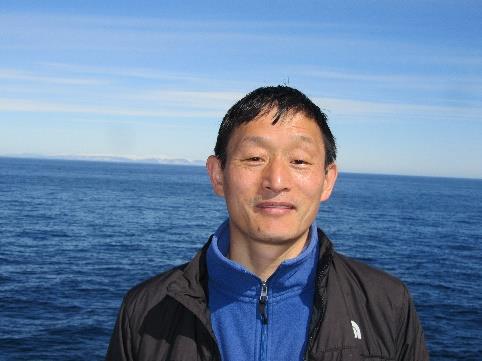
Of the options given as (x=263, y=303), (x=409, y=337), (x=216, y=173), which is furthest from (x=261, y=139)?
(x=409, y=337)

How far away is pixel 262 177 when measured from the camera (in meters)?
3.39

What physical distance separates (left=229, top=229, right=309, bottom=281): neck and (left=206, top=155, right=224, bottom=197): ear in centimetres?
41

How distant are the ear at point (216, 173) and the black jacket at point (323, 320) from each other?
1.95 ft

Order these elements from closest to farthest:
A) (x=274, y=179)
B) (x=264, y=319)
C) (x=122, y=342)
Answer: (x=274, y=179) < (x=264, y=319) < (x=122, y=342)

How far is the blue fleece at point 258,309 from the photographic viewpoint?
3.39m

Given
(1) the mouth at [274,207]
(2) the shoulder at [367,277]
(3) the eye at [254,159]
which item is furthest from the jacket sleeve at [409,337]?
(3) the eye at [254,159]

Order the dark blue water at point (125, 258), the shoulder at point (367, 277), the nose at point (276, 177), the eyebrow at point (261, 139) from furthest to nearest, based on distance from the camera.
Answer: the dark blue water at point (125, 258) → the shoulder at point (367, 277) → the eyebrow at point (261, 139) → the nose at point (276, 177)

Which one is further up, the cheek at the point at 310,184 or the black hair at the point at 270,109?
the black hair at the point at 270,109

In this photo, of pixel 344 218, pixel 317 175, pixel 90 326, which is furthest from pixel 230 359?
pixel 344 218

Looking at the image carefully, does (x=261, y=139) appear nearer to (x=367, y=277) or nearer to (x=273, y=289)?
(x=273, y=289)

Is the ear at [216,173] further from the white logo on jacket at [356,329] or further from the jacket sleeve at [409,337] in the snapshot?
the jacket sleeve at [409,337]

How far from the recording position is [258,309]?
345cm

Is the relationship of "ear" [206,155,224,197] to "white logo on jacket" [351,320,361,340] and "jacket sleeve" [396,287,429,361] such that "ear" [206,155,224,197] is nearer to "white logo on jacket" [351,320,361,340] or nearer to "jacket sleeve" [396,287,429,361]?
"white logo on jacket" [351,320,361,340]

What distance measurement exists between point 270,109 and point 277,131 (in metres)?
0.17
